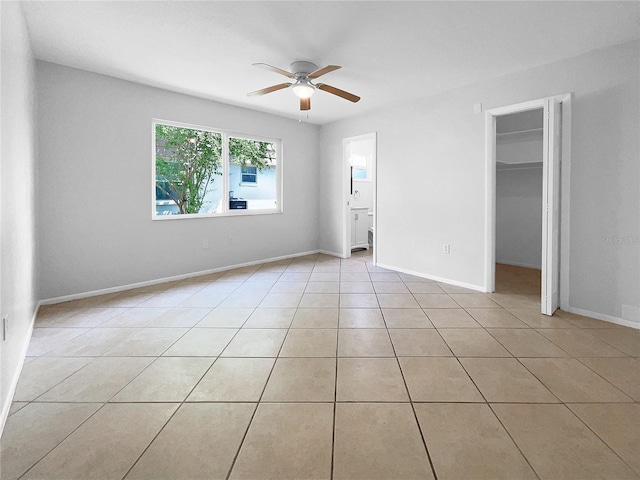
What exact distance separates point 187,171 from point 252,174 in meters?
1.12

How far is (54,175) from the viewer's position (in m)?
3.47

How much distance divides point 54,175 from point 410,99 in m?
4.41

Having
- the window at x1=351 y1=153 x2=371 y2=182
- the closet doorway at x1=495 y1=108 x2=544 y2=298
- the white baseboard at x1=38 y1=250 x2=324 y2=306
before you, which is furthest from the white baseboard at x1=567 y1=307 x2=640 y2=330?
the window at x1=351 y1=153 x2=371 y2=182

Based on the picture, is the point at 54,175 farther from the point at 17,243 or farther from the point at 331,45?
the point at 331,45

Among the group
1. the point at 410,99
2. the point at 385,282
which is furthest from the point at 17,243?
the point at 410,99

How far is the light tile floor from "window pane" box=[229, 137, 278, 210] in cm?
250

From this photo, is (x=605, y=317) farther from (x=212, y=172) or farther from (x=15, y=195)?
(x=212, y=172)

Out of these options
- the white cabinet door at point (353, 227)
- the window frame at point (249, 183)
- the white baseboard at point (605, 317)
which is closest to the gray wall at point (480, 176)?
the white baseboard at point (605, 317)

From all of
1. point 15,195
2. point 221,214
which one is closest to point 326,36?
point 15,195

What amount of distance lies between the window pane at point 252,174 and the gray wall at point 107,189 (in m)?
0.31

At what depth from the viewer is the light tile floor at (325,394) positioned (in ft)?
4.53

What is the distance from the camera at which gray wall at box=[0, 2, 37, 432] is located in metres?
1.84

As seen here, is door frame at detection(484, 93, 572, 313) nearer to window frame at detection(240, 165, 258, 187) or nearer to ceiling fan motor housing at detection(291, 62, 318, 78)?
ceiling fan motor housing at detection(291, 62, 318, 78)

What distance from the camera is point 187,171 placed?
4.80 meters
